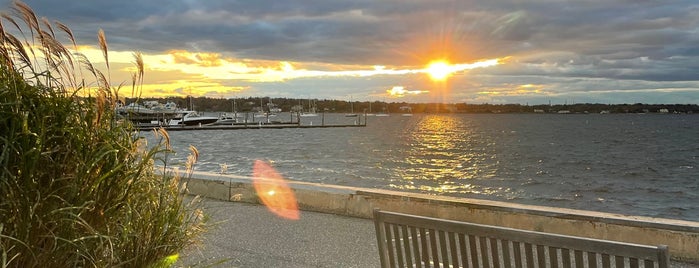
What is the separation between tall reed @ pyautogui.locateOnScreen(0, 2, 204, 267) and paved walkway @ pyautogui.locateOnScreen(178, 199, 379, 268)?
134cm

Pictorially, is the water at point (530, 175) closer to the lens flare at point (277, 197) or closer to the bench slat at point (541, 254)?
the lens flare at point (277, 197)

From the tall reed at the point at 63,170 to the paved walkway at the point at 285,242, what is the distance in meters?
1.32

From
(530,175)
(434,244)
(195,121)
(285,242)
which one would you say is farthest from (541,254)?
(195,121)

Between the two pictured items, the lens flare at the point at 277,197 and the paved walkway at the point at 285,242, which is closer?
the paved walkway at the point at 285,242

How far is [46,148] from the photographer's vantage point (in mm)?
2729

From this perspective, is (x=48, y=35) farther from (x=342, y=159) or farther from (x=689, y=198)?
(x=342, y=159)

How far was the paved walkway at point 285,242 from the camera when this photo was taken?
498cm

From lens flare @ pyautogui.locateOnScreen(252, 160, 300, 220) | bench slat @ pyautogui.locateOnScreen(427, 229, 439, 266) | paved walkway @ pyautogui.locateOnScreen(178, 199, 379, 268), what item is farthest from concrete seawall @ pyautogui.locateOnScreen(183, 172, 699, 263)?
bench slat @ pyautogui.locateOnScreen(427, 229, 439, 266)

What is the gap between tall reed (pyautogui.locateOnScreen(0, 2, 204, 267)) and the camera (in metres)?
2.60

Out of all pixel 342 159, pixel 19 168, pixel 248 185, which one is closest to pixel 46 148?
pixel 19 168

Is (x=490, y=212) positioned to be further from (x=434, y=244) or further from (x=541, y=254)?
(x=541, y=254)

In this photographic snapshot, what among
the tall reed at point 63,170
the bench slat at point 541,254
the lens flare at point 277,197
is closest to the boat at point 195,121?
the lens flare at point 277,197

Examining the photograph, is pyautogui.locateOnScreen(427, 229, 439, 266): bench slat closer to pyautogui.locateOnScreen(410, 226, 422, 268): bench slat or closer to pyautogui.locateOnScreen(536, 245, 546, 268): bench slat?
pyautogui.locateOnScreen(410, 226, 422, 268): bench slat

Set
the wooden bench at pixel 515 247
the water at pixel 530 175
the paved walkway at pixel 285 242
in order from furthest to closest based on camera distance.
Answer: the water at pixel 530 175, the paved walkway at pixel 285 242, the wooden bench at pixel 515 247
